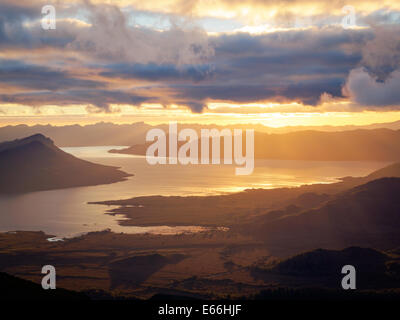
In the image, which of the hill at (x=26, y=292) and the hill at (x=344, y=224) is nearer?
the hill at (x=26, y=292)

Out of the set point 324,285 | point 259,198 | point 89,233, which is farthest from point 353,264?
point 259,198

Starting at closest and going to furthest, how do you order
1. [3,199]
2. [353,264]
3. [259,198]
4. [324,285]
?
[324,285] < [353,264] < [259,198] < [3,199]

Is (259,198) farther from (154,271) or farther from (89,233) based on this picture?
(154,271)

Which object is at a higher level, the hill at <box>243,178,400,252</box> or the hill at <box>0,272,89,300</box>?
the hill at <box>243,178,400,252</box>

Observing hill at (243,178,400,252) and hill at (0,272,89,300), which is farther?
hill at (243,178,400,252)

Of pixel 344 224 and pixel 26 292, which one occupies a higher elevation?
pixel 344 224

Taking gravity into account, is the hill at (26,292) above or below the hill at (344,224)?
below

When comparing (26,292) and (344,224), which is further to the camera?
(344,224)
